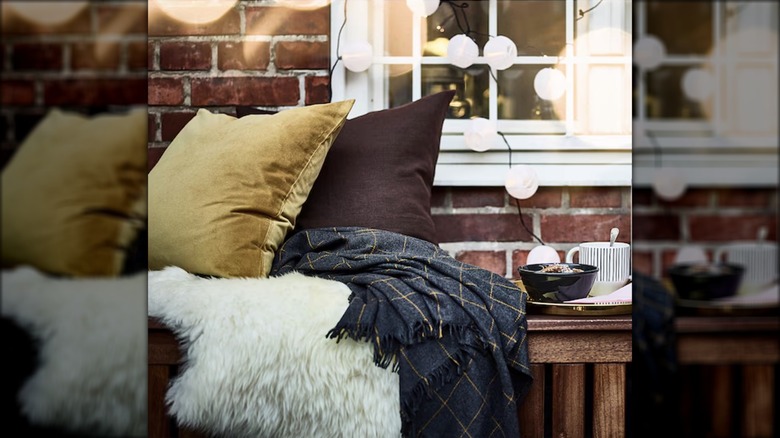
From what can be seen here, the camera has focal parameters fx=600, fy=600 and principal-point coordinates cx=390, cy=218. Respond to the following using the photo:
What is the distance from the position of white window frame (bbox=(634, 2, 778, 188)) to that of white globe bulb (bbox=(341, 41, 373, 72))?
5.25ft

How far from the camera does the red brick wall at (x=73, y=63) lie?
127 millimetres

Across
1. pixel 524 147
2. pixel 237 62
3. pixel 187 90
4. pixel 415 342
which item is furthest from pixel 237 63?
pixel 415 342

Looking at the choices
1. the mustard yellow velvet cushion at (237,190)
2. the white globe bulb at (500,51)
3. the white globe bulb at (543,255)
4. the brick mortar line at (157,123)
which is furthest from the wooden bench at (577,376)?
the brick mortar line at (157,123)

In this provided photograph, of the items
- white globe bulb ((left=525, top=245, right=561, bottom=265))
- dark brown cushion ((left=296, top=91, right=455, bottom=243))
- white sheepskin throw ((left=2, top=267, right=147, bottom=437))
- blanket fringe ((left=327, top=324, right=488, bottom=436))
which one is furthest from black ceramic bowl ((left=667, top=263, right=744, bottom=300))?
white globe bulb ((left=525, top=245, right=561, bottom=265))

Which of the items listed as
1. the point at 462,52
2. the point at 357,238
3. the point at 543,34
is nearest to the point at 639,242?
the point at 357,238

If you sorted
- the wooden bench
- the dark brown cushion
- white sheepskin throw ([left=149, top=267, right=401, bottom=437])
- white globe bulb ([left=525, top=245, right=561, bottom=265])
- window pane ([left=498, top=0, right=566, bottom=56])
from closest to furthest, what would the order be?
white sheepskin throw ([left=149, top=267, right=401, bottom=437]), the wooden bench, the dark brown cushion, white globe bulb ([left=525, top=245, right=561, bottom=265]), window pane ([left=498, top=0, right=566, bottom=56])

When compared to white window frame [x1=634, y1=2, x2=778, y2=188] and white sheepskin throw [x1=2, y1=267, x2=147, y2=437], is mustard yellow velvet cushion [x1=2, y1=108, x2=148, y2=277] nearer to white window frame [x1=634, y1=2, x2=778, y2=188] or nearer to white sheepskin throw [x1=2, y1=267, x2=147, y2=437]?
white sheepskin throw [x1=2, y1=267, x2=147, y2=437]

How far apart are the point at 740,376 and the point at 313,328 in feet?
2.77

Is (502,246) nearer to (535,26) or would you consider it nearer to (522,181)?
(522,181)

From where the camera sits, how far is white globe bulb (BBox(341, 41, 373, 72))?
1.73 metres

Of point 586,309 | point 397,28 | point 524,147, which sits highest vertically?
point 397,28

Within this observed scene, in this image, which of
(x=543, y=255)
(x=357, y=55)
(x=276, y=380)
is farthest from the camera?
(x=357, y=55)

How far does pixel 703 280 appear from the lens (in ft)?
0.59

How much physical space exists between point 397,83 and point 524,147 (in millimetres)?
435
